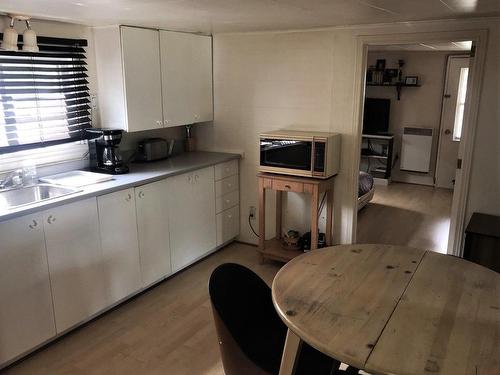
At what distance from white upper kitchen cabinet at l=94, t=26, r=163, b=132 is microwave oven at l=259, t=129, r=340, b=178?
3.19 ft

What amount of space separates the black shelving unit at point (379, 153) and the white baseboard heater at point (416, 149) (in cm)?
21

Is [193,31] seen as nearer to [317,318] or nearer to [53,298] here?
[53,298]

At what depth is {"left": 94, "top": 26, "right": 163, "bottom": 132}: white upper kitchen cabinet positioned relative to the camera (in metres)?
3.15

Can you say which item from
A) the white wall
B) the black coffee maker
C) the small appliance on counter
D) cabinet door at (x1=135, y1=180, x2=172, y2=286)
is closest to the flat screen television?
the white wall

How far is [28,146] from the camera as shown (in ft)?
9.61

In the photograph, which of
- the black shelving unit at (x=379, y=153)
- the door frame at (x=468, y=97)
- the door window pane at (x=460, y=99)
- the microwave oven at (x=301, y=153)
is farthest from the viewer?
the black shelving unit at (x=379, y=153)

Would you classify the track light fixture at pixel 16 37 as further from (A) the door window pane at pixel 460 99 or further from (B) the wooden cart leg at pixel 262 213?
(A) the door window pane at pixel 460 99

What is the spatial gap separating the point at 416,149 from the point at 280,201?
3512 mm

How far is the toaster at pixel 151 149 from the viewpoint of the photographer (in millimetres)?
3636

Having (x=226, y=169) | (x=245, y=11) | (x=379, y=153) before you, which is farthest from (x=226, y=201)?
(x=379, y=153)

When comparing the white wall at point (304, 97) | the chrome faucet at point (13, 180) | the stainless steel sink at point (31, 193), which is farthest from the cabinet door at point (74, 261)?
the white wall at point (304, 97)

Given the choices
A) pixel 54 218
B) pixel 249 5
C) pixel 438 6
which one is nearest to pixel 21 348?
pixel 54 218

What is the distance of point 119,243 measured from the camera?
2.98m

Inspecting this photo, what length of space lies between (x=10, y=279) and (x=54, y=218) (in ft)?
1.28
